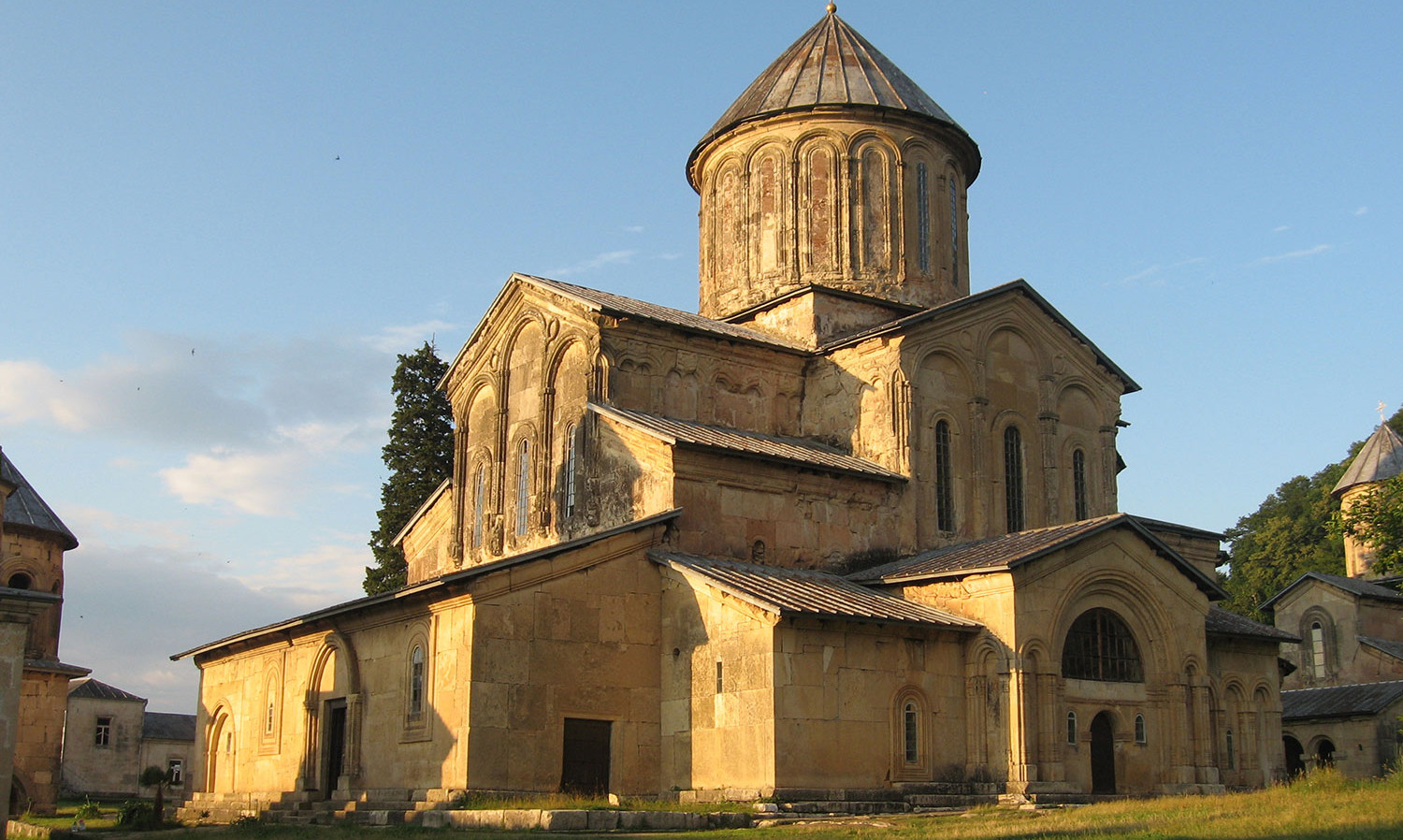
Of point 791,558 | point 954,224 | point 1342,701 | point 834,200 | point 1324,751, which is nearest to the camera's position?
point 791,558

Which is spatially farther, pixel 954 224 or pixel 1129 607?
pixel 954 224

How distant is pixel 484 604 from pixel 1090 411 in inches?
567

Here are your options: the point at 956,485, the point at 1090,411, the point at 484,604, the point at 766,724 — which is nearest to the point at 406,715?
the point at 484,604

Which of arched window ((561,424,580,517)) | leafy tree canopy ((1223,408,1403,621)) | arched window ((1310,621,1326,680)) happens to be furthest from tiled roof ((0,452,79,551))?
leafy tree canopy ((1223,408,1403,621))

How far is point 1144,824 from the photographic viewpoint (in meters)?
14.6

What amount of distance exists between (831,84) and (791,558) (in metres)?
11.4

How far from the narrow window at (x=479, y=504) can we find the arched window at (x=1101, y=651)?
11533 millimetres

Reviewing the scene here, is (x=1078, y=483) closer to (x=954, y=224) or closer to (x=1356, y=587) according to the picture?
(x=954, y=224)

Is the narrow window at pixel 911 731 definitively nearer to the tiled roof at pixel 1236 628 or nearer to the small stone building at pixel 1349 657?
the tiled roof at pixel 1236 628

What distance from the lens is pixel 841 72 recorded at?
29.5m

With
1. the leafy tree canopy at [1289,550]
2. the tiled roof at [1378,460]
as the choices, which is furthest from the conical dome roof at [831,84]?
the leafy tree canopy at [1289,550]

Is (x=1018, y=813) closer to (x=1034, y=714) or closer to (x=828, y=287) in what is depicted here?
(x=1034, y=714)

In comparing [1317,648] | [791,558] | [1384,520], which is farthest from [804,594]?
[1317,648]

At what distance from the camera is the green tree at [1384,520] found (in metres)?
23.3
